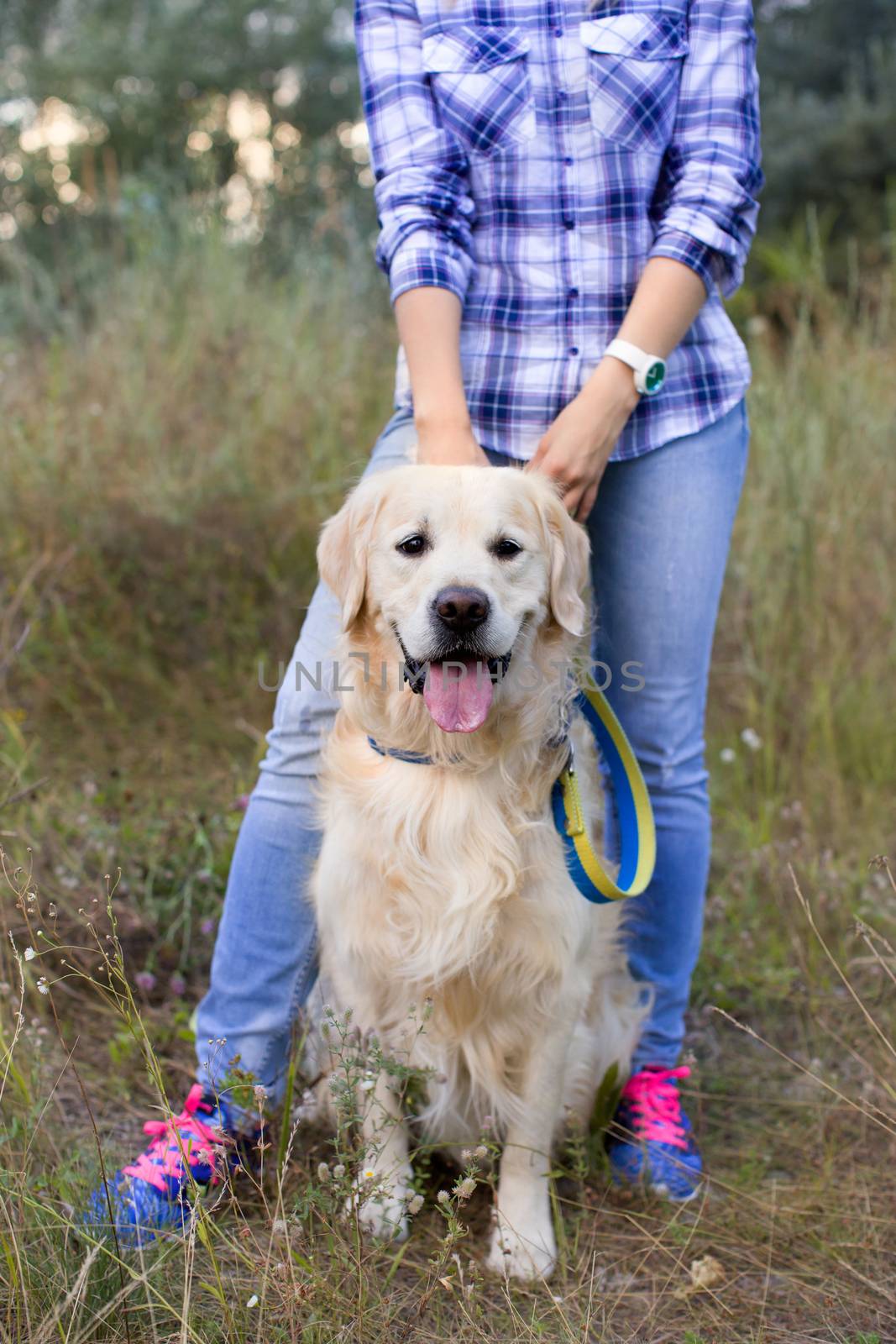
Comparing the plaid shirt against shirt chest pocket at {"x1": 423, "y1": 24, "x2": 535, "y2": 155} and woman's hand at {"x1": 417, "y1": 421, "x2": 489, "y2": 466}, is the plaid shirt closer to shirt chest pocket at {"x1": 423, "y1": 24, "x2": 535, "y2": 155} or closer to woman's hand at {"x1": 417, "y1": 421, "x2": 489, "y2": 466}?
shirt chest pocket at {"x1": 423, "y1": 24, "x2": 535, "y2": 155}

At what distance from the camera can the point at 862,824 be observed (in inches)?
128

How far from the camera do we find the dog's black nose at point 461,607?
5.86 ft

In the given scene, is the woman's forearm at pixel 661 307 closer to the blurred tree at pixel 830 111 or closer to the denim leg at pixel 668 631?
the denim leg at pixel 668 631

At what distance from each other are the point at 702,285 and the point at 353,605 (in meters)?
0.87

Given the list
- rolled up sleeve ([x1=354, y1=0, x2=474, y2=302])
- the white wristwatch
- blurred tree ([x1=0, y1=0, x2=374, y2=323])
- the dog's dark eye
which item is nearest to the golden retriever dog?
the dog's dark eye

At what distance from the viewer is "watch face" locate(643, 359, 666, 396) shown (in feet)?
6.42

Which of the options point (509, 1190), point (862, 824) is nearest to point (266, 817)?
point (509, 1190)

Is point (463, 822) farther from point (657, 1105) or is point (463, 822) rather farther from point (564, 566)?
point (657, 1105)

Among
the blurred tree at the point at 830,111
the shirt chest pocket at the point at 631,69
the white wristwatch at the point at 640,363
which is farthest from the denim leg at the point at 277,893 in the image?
the blurred tree at the point at 830,111

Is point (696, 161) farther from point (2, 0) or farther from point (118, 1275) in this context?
point (2, 0)

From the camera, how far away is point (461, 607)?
178 centimetres

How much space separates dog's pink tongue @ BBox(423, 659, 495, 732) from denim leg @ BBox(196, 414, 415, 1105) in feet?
1.04

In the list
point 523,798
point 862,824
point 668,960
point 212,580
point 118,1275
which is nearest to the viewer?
point 118,1275

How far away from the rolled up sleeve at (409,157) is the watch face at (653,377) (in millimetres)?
379
